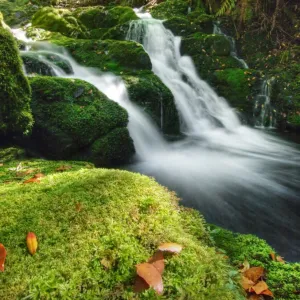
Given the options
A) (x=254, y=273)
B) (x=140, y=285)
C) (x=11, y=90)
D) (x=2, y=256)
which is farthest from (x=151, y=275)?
(x=11, y=90)

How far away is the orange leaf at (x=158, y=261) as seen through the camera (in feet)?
4.94

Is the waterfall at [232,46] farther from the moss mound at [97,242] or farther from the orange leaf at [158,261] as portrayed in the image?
the orange leaf at [158,261]

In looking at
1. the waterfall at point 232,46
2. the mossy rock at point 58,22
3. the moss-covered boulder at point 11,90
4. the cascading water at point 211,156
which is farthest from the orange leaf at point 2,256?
the mossy rock at point 58,22

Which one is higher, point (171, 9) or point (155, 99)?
point (171, 9)

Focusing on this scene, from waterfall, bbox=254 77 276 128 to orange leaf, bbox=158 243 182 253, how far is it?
905cm

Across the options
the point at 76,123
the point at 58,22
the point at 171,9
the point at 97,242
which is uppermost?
the point at 171,9

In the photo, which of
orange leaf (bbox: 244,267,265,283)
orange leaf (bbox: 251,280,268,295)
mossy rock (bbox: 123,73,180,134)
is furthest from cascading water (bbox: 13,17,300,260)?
orange leaf (bbox: 251,280,268,295)

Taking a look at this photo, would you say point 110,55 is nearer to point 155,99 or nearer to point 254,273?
point 155,99

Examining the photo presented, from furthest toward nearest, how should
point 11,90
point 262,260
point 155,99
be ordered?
1. point 155,99
2. point 11,90
3. point 262,260

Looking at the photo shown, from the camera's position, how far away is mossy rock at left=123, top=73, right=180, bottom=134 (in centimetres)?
751

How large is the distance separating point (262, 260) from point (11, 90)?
4.28 metres

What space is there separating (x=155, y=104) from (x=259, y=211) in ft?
14.6

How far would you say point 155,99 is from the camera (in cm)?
756

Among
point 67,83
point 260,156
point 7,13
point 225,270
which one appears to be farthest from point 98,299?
point 7,13
